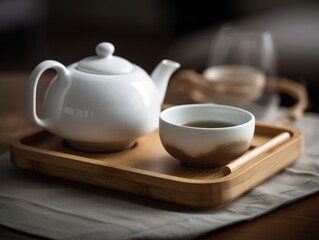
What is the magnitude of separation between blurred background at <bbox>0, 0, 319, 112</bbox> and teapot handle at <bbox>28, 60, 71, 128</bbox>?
97cm

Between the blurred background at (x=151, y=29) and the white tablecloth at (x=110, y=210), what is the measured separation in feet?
2.98

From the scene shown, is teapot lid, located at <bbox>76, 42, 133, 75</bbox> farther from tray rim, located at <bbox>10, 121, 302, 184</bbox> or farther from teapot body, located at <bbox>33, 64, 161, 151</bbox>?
tray rim, located at <bbox>10, 121, 302, 184</bbox>

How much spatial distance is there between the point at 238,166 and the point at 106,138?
0.58 feet

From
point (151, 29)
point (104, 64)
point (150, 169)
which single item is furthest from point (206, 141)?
point (151, 29)

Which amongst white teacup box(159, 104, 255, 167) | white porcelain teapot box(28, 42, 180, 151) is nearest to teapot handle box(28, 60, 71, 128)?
white porcelain teapot box(28, 42, 180, 151)

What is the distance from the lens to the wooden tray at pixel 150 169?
2.35ft

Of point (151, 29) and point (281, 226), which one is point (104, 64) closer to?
point (281, 226)

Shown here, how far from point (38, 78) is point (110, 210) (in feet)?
0.68

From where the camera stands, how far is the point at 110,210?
72cm

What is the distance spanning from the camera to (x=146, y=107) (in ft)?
2.75

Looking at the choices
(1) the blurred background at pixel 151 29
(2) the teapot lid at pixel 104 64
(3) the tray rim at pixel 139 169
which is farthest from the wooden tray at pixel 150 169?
(1) the blurred background at pixel 151 29

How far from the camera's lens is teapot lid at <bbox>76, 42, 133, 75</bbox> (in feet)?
2.73

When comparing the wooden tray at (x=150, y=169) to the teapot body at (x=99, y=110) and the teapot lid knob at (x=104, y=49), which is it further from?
the teapot lid knob at (x=104, y=49)

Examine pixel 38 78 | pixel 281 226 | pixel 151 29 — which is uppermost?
pixel 38 78
